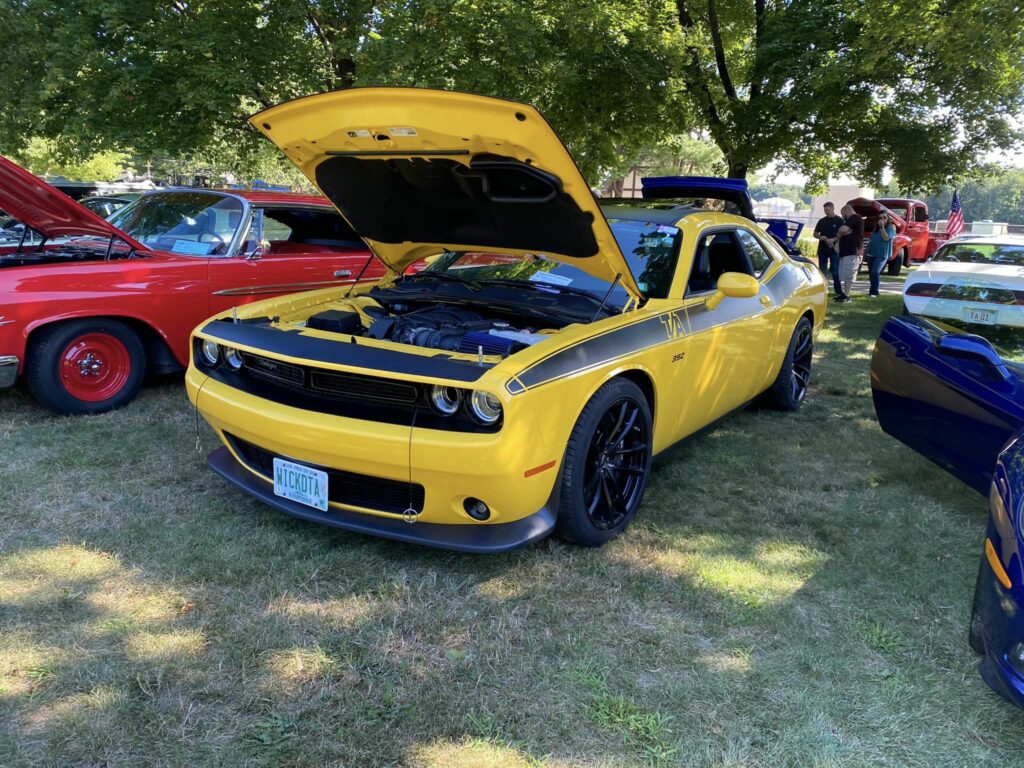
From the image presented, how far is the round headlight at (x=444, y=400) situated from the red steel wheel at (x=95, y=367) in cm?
317

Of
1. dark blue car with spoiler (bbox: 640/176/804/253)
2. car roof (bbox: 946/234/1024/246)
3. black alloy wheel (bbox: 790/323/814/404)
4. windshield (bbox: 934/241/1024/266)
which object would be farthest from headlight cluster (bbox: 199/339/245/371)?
car roof (bbox: 946/234/1024/246)

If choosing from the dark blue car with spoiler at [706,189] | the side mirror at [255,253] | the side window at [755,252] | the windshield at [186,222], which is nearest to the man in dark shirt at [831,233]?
the dark blue car with spoiler at [706,189]

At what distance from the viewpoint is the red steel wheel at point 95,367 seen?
4.62 meters

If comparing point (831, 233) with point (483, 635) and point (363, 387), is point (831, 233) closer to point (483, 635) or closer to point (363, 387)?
point (363, 387)

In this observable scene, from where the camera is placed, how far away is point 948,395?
11.3ft

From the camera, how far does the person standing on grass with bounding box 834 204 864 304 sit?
428 inches

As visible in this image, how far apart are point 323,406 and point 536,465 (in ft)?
2.99

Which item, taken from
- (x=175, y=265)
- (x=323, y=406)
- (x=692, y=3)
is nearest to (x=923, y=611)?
(x=323, y=406)

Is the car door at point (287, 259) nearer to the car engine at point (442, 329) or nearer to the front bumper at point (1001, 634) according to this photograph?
the car engine at point (442, 329)

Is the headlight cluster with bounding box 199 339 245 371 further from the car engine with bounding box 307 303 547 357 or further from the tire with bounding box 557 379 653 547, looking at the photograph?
the tire with bounding box 557 379 653 547

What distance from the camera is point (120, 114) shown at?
30.9 ft

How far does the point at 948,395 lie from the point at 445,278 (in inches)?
107

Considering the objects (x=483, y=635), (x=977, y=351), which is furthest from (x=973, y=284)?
(x=483, y=635)

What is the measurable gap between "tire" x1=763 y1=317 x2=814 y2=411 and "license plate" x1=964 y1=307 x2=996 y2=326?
40.5 inches
